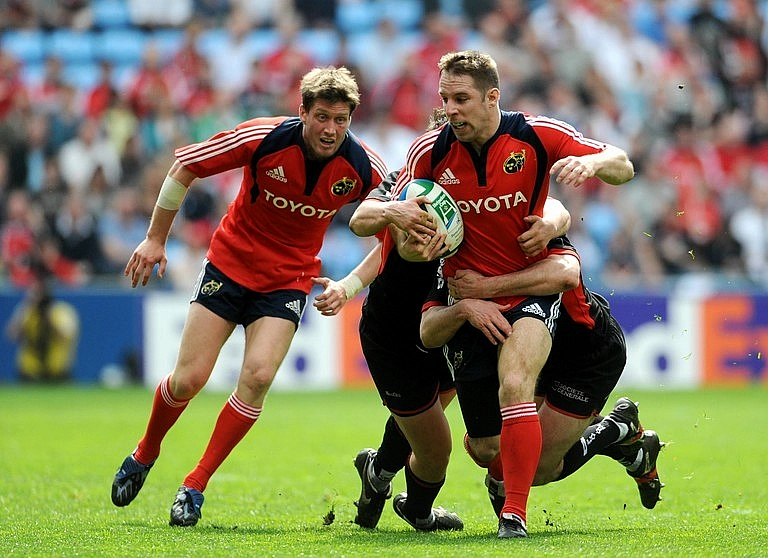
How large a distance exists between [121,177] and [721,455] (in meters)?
10.1

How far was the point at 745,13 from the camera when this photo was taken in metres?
20.4

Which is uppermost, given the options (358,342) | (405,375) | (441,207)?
(441,207)

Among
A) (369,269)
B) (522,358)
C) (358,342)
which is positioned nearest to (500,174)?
(522,358)

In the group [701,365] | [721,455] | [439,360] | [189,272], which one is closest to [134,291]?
[189,272]

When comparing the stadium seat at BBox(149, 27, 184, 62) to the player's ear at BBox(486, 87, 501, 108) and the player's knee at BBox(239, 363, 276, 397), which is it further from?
the player's ear at BBox(486, 87, 501, 108)

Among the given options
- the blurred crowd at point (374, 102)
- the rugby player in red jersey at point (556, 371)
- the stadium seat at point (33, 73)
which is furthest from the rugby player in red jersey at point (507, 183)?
the stadium seat at point (33, 73)

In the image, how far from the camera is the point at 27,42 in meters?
20.5

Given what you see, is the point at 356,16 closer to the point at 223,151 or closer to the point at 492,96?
the point at 223,151

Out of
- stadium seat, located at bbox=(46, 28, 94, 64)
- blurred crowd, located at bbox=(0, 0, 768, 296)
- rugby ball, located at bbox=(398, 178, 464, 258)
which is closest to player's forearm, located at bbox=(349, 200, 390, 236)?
rugby ball, located at bbox=(398, 178, 464, 258)

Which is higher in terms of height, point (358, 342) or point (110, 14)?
point (110, 14)

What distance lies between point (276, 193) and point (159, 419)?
147cm

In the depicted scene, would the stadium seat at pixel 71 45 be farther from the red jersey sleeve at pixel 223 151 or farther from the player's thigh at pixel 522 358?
the player's thigh at pixel 522 358

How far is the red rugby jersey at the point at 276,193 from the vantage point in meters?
7.47

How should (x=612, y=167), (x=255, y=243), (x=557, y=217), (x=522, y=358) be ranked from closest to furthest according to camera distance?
(x=522, y=358), (x=612, y=167), (x=557, y=217), (x=255, y=243)
